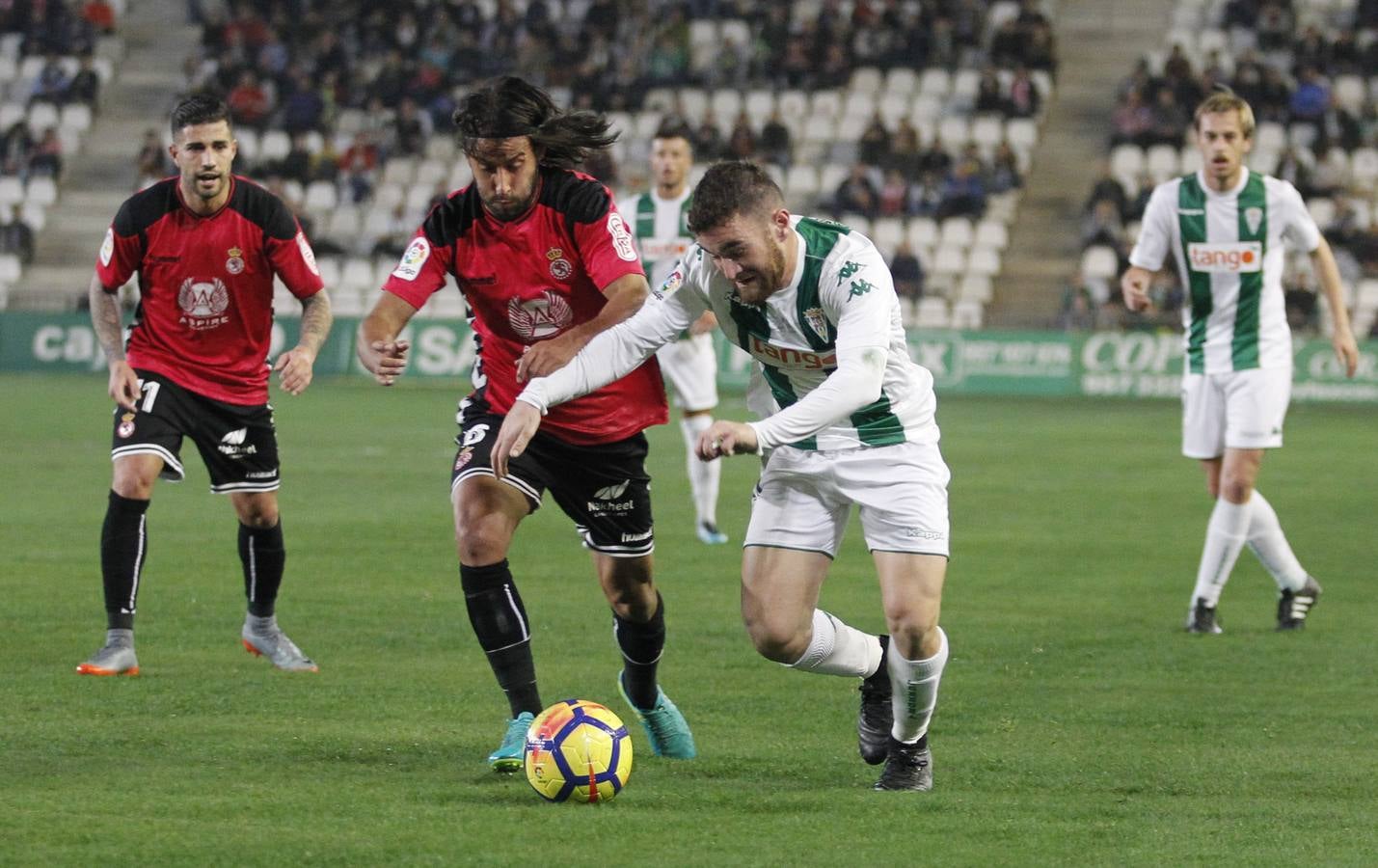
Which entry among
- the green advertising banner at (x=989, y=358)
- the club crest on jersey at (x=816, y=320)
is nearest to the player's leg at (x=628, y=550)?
the club crest on jersey at (x=816, y=320)

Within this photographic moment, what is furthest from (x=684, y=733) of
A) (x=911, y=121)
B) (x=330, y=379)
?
(x=911, y=121)

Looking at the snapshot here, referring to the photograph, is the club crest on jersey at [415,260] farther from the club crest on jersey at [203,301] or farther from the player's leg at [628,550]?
the club crest on jersey at [203,301]

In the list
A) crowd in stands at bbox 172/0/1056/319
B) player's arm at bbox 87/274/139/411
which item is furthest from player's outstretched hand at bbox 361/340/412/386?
crowd in stands at bbox 172/0/1056/319

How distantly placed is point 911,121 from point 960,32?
2.37 meters

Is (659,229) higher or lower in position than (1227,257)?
lower

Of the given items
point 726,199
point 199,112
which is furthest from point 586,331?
point 199,112

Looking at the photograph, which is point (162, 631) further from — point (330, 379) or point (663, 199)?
point (330, 379)

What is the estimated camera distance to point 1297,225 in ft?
31.0

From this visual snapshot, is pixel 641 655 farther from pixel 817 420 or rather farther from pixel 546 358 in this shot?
pixel 817 420

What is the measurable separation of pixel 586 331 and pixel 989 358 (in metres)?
21.8

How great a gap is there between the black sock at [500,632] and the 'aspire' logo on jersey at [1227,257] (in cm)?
474

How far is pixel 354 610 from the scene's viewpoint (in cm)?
953

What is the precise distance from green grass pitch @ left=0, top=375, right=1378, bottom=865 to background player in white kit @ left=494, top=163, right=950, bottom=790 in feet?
1.35

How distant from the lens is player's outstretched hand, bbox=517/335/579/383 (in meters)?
6.15
